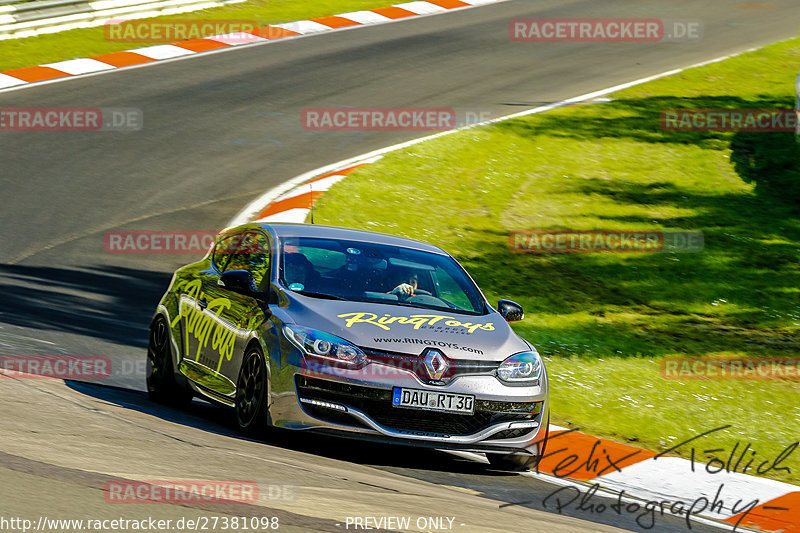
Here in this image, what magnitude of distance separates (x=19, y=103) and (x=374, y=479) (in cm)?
1368

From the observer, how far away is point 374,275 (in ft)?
27.5

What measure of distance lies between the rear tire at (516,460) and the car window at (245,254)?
200 cm

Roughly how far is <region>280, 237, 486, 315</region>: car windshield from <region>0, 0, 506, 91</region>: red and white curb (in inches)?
501

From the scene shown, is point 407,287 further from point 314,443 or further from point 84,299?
point 84,299

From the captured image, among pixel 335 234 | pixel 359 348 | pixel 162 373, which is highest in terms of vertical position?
pixel 335 234

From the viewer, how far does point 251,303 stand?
8086mm

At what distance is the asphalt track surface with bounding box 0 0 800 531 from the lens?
730 cm

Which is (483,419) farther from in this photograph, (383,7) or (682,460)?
(383,7)

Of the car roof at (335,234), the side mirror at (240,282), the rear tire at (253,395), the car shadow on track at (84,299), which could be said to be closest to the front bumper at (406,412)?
the rear tire at (253,395)

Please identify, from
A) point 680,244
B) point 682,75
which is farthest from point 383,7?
point 680,244

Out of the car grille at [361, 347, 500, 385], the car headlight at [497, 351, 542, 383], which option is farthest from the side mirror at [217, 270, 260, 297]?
the car headlight at [497, 351, 542, 383]

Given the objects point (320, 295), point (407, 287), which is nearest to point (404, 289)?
point (407, 287)

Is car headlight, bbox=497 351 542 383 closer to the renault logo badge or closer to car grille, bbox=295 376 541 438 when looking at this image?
car grille, bbox=295 376 541 438
